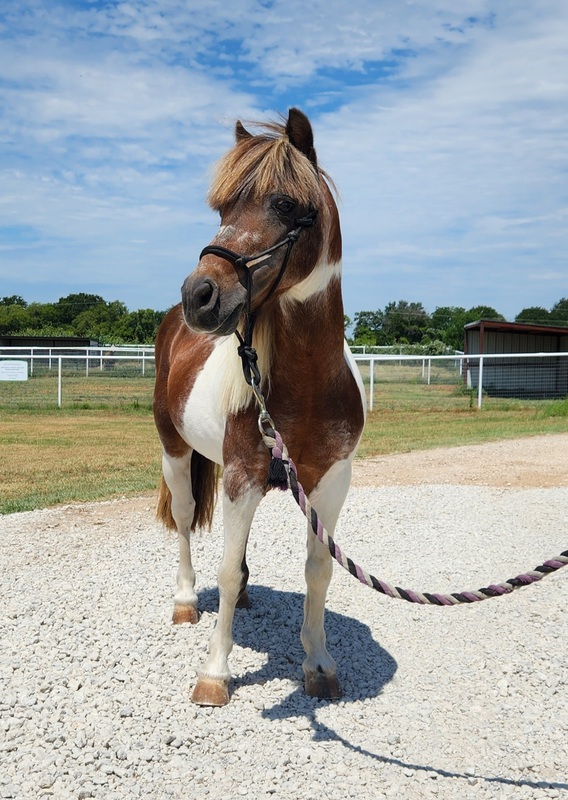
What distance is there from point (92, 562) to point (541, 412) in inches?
556

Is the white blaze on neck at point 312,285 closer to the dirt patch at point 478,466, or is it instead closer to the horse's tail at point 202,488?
the horse's tail at point 202,488

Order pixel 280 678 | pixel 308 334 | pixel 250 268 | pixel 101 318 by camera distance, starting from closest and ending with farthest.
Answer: pixel 250 268, pixel 308 334, pixel 280 678, pixel 101 318

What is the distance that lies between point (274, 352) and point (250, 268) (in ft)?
1.84

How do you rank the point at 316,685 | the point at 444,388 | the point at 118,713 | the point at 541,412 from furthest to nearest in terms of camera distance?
the point at 444,388
the point at 541,412
the point at 316,685
the point at 118,713

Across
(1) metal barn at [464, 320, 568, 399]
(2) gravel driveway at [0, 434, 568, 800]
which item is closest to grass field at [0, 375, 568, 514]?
(1) metal barn at [464, 320, 568, 399]

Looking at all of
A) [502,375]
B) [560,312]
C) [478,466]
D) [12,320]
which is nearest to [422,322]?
[560,312]

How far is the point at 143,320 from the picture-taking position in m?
56.2

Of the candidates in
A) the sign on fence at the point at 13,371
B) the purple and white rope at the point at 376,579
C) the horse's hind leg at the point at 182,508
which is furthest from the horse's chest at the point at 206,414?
the sign on fence at the point at 13,371

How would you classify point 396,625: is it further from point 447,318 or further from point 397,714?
point 447,318

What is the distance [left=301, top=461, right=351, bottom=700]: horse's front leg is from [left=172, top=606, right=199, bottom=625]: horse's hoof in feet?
3.30

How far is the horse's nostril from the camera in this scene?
2791 mm

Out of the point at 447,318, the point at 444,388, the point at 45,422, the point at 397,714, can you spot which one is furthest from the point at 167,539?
the point at 447,318

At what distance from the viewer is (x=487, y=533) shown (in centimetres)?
686

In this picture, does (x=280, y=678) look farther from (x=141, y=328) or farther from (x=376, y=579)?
(x=141, y=328)
